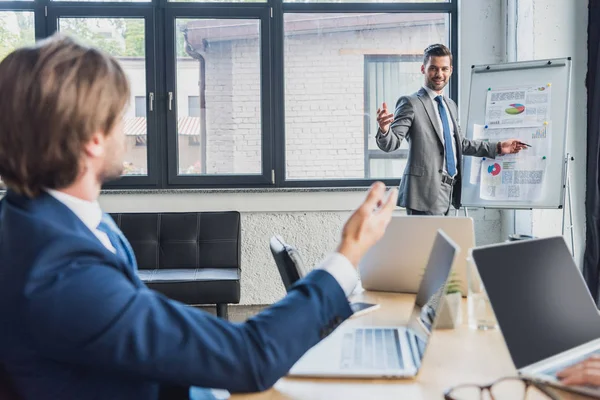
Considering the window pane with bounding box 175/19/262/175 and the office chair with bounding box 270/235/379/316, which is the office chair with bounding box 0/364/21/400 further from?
the window pane with bounding box 175/19/262/175

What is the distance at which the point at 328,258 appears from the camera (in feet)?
2.92

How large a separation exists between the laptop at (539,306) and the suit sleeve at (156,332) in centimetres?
42

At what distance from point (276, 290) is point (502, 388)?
337 centimetres

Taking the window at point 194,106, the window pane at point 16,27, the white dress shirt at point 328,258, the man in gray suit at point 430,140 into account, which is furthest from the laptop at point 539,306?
the window pane at point 16,27

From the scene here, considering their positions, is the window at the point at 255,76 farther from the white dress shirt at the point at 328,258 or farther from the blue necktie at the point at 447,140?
the white dress shirt at the point at 328,258

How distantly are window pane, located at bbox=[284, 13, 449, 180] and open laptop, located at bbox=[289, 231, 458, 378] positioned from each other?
3.05 meters

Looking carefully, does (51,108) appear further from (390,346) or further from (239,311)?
(239,311)

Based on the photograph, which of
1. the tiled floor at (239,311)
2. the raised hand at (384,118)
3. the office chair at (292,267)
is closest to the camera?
the office chair at (292,267)

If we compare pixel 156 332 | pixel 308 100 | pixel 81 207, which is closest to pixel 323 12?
pixel 308 100

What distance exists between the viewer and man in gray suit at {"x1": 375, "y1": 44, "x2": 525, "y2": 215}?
365 cm

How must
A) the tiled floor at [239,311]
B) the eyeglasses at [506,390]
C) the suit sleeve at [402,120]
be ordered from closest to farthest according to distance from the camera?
the eyeglasses at [506,390], the suit sleeve at [402,120], the tiled floor at [239,311]

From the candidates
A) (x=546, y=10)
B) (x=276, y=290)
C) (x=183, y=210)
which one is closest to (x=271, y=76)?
(x=183, y=210)

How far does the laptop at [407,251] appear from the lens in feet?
5.82

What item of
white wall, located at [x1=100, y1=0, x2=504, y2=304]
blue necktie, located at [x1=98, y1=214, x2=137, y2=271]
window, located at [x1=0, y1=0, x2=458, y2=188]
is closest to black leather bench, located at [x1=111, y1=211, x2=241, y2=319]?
white wall, located at [x1=100, y1=0, x2=504, y2=304]
